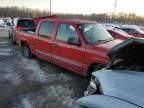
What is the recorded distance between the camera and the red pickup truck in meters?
6.46

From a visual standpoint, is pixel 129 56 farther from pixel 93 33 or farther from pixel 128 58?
pixel 93 33

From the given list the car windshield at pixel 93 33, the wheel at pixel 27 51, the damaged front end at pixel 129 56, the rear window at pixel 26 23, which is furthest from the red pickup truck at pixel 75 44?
the rear window at pixel 26 23

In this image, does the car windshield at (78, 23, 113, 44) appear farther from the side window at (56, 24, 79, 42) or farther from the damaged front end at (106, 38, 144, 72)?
the damaged front end at (106, 38, 144, 72)

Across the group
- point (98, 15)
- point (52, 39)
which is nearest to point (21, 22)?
point (52, 39)

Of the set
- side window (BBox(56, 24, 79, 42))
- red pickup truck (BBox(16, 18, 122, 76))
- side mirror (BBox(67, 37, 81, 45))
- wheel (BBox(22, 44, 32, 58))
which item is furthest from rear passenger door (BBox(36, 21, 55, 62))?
side mirror (BBox(67, 37, 81, 45))

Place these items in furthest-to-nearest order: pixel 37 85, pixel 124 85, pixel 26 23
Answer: pixel 26 23, pixel 37 85, pixel 124 85

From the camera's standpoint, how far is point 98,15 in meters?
67.1

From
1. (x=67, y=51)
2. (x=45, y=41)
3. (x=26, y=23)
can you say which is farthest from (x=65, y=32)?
(x=26, y=23)

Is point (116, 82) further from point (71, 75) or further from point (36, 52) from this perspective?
point (36, 52)

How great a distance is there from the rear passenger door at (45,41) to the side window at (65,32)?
463 millimetres

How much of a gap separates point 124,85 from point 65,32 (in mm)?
5133

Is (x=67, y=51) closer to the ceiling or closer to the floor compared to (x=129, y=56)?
closer to the floor

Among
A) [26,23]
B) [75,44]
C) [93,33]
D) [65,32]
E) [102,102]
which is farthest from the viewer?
[26,23]

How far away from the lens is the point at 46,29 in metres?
8.37
